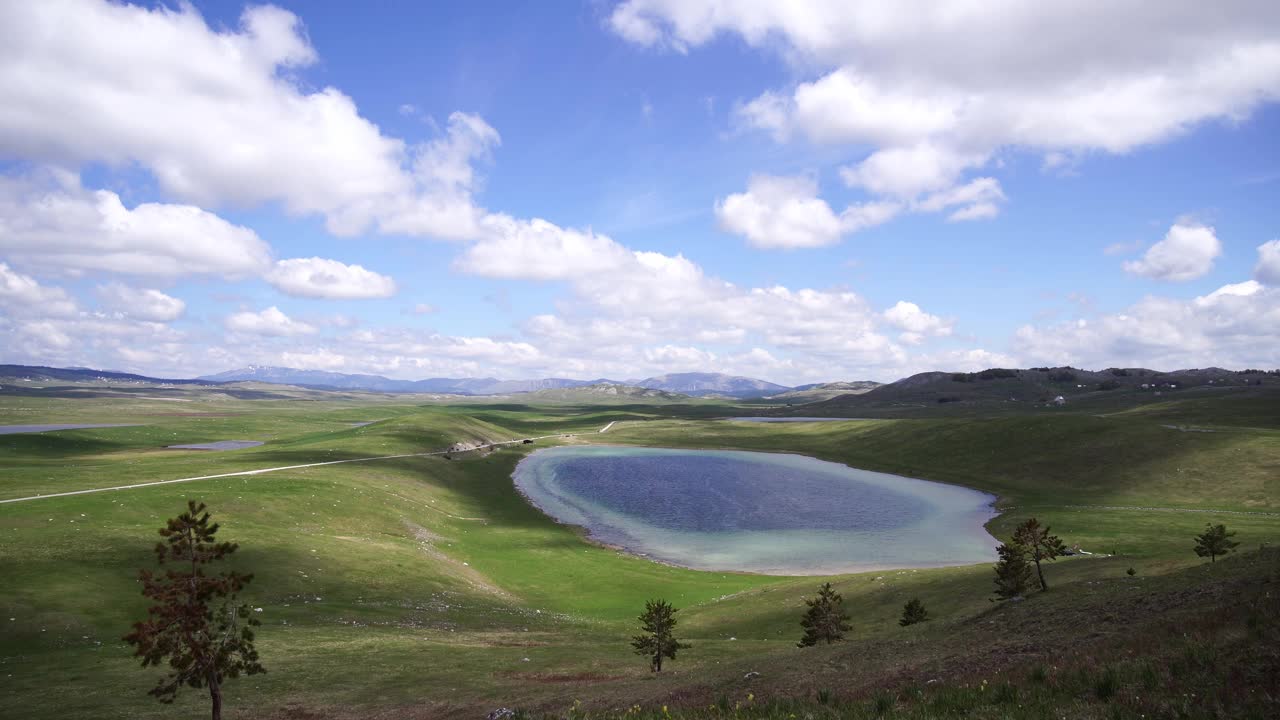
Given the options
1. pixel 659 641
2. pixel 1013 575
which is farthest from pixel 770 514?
pixel 659 641

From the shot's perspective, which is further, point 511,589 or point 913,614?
point 511,589

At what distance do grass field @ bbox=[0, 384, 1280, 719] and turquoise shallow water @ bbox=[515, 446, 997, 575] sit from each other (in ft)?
24.4

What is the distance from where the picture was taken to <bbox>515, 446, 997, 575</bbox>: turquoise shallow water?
8394 cm

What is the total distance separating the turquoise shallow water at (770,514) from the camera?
83.9 meters

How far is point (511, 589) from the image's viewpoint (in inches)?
2638

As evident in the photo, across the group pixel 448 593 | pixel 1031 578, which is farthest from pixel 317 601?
pixel 1031 578

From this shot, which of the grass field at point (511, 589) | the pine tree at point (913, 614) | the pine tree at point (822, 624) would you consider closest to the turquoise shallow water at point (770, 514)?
the grass field at point (511, 589)

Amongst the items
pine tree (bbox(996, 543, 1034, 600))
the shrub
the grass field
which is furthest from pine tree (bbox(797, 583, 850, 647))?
the shrub

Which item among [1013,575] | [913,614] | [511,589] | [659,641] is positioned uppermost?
[1013,575]

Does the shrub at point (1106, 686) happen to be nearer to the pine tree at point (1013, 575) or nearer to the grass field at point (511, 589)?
the grass field at point (511, 589)

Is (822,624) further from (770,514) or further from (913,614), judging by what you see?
(770,514)

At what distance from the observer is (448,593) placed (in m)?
59.7

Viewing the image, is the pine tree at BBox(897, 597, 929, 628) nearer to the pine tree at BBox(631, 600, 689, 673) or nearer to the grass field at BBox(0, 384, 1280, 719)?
the grass field at BBox(0, 384, 1280, 719)

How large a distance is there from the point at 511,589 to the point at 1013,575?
4851cm
